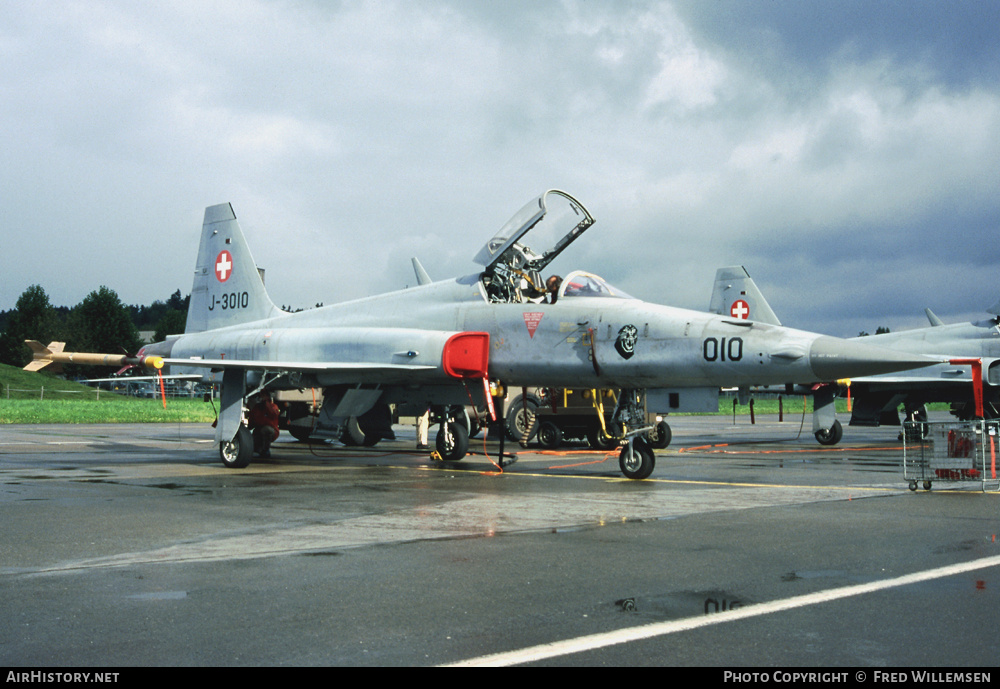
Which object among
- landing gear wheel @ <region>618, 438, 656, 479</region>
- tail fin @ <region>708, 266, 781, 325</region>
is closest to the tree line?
tail fin @ <region>708, 266, 781, 325</region>

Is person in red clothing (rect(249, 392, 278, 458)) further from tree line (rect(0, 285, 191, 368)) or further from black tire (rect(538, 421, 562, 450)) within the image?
tree line (rect(0, 285, 191, 368))

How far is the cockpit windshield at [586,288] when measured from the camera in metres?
12.7

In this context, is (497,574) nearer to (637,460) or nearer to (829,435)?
(637,460)

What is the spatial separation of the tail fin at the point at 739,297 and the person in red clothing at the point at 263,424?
17.2m

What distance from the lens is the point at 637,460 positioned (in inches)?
472

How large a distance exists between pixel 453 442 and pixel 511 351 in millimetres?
2967

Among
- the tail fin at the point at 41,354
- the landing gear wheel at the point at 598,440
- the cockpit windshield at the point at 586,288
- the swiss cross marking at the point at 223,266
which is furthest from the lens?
the landing gear wheel at the point at 598,440

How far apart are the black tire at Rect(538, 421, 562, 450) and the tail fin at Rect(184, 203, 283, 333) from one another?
692 cm

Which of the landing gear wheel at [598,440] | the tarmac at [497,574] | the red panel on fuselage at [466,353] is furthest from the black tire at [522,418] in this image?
the tarmac at [497,574]

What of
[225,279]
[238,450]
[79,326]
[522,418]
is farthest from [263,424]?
[79,326]

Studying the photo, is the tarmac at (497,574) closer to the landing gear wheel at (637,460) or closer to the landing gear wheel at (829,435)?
the landing gear wheel at (637,460)

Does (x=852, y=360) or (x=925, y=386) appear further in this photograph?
(x=925, y=386)

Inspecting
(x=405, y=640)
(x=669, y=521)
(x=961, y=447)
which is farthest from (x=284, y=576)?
(x=961, y=447)

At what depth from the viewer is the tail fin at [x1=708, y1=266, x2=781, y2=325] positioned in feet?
94.7
